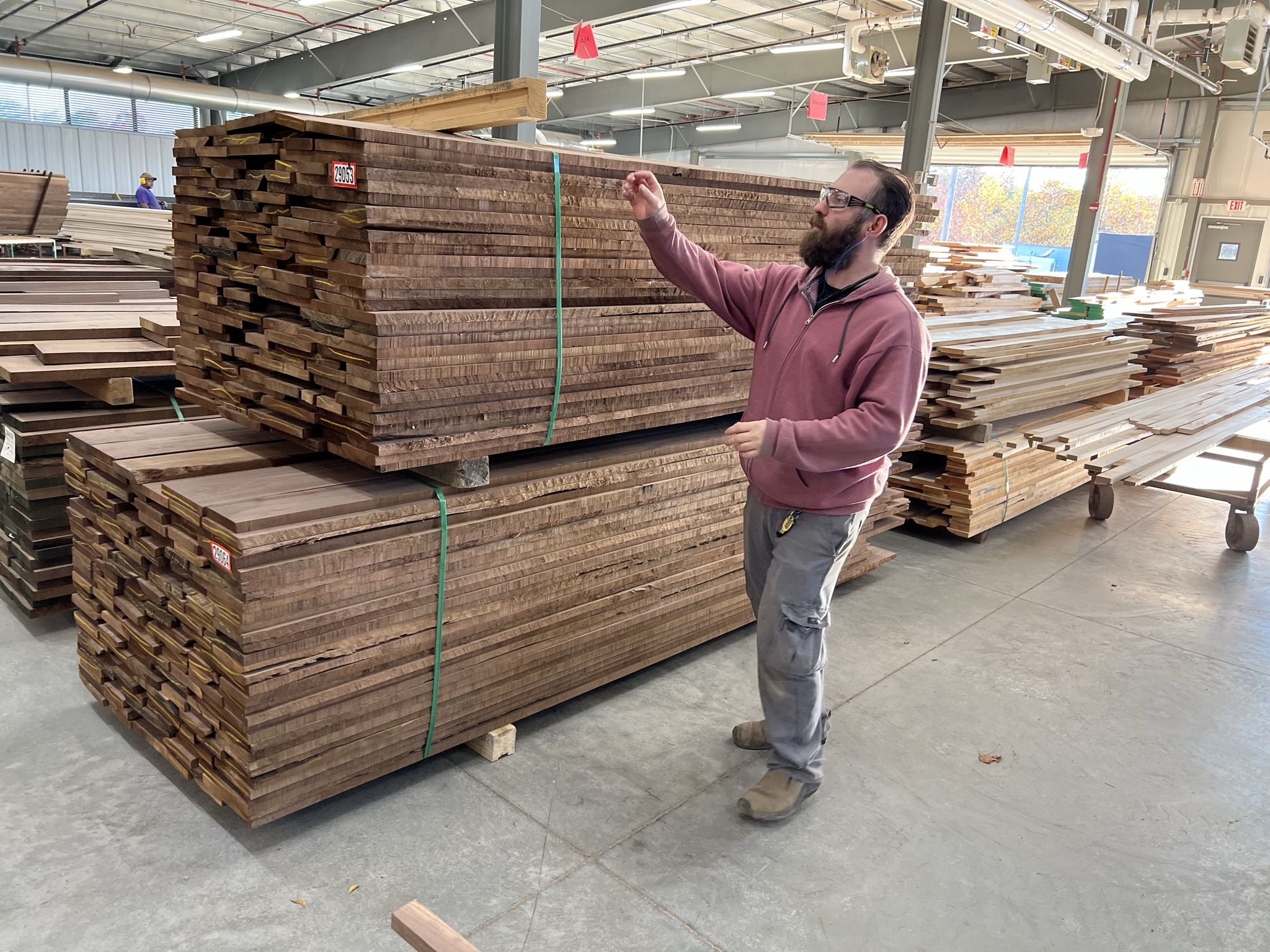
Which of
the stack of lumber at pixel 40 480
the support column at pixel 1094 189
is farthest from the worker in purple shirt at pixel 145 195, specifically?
the support column at pixel 1094 189

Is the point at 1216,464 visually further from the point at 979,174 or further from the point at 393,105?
the point at 979,174

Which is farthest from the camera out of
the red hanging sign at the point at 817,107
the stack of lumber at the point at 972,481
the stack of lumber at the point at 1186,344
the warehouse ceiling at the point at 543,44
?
the warehouse ceiling at the point at 543,44

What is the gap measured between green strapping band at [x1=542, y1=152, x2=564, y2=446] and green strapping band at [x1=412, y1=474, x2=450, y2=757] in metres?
0.45

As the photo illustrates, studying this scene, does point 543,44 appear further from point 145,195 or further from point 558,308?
point 558,308

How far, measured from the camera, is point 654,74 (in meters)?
17.6

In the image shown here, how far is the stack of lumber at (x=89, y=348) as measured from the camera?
13.1 feet

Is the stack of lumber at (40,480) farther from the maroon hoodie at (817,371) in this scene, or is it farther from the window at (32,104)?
the window at (32,104)

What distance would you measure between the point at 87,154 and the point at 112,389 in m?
20.9

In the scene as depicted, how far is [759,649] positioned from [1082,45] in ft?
25.1

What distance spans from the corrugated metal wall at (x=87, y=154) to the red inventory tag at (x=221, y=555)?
21714 millimetres

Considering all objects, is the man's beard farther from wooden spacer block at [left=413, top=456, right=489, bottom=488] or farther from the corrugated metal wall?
the corrugated metal wall

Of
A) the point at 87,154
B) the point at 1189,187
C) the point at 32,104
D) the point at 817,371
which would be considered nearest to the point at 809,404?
the point at 817,371

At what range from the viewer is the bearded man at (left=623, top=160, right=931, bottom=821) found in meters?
2.78

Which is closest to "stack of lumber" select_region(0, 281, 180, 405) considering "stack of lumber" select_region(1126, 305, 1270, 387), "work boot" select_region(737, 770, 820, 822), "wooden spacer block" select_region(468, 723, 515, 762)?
"wooden spacer block" select_region(468, 723, 515, 762)
